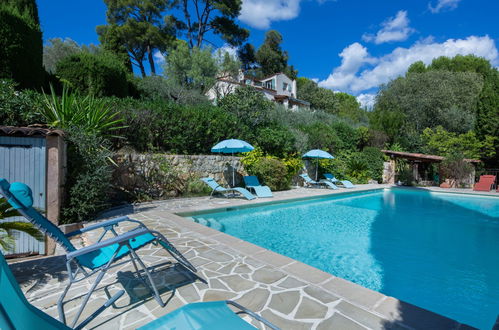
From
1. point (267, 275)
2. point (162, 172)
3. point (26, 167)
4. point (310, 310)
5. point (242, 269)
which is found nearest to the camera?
point (310, 310)

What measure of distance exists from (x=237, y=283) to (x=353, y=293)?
1.38 metres

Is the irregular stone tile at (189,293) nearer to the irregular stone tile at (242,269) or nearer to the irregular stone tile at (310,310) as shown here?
the irregular stone tile at (242,269)

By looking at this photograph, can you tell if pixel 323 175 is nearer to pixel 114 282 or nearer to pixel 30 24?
pixel 114 282

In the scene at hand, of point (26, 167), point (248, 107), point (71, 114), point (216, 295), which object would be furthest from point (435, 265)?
point (248, 107)

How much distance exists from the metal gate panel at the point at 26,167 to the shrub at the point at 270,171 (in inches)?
363

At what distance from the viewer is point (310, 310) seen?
2.71m

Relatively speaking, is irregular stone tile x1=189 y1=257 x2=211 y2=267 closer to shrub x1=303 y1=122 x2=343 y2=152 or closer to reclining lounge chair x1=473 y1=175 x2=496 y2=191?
shrub x1=303 y1=122 x2=343 y2=152

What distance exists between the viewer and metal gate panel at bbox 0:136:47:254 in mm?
4488

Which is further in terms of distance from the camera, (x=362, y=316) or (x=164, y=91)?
(x=164, y=91)

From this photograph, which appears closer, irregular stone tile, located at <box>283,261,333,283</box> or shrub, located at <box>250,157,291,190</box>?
irregular stone tile, located at <box>283,261,333,283</box>

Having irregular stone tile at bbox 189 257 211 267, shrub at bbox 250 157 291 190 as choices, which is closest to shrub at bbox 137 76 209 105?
shrub at bbox 250 157 291 190

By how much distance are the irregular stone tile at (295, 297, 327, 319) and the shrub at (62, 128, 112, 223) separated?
5.47 m

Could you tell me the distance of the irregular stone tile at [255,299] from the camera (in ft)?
9.10

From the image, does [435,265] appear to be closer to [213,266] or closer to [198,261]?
[213,266]
